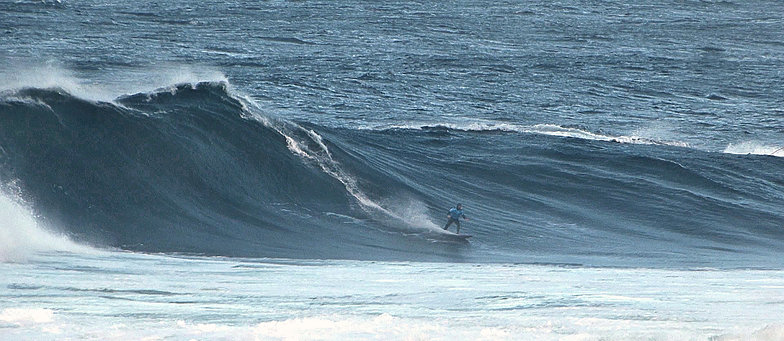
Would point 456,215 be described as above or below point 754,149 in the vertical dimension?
below

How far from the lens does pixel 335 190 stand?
17562mm

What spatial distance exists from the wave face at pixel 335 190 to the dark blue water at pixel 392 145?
49 mm

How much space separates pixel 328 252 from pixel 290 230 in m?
1.31

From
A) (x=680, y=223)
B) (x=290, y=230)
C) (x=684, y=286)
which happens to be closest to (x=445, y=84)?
(x=680, y=223)

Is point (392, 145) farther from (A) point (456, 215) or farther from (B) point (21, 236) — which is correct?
(B) point (21, 236)

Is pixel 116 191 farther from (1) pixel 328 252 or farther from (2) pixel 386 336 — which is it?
(2) pixel 386 336

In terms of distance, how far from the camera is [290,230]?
15.7 metres

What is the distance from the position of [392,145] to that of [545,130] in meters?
4.22

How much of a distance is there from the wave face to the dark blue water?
0.05 metres

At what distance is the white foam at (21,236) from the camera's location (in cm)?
1181

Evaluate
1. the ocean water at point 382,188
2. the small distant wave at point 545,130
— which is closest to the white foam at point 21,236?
the ocean water at point 382,188

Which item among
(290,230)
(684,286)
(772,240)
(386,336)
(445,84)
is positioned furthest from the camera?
(445,84)

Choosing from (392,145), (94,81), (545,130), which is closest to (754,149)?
(545,130)

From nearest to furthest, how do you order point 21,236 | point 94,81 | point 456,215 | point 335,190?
point 21,236
point 456,215
point 335,190
point 94,81
